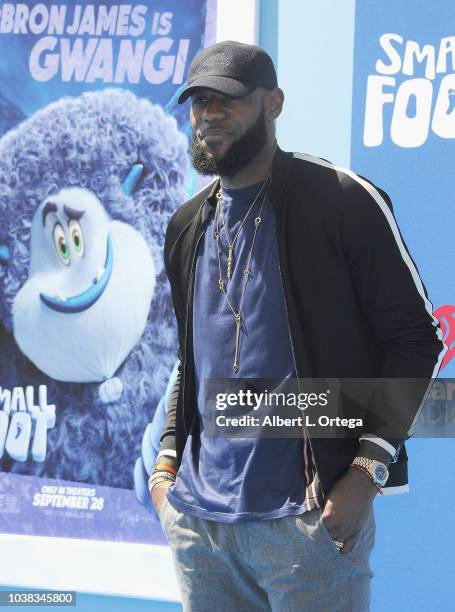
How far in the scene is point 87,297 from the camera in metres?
3.47

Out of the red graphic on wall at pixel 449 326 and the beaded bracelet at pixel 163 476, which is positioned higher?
the red graphic on wall at pixel 449 326

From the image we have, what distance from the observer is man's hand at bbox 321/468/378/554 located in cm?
187

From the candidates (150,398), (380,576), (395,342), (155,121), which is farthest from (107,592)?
(395,342)

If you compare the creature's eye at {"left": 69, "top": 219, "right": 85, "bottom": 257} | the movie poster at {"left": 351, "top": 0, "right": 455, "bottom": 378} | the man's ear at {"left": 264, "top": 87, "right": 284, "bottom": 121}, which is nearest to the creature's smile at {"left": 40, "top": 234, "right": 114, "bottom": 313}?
the creature's eye at {"left": 69, "top": 219, "right": 85, "bottom": 257}

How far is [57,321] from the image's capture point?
11.5 feet

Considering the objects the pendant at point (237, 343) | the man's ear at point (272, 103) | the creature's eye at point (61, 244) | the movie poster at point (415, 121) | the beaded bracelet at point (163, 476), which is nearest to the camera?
the pendant at point (237, 343)

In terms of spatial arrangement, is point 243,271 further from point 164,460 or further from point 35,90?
point 35,90

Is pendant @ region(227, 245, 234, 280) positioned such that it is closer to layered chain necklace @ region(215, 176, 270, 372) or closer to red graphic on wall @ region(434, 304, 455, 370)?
layered chain necklace @ region(215, 176, 270, 372)

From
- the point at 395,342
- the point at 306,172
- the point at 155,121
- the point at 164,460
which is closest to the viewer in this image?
the point at 395,342

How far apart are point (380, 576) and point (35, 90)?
2155 mm

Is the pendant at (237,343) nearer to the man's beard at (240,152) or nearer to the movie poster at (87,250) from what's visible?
the man's beard at (240,152)

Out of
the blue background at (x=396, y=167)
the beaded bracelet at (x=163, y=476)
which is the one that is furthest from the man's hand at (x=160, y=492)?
the blue background at (x=396, y=167)

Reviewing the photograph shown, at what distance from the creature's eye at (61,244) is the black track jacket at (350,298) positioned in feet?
5.29

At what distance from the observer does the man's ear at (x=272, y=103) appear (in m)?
2.12
